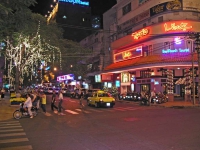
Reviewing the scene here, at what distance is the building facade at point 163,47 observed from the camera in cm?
3053

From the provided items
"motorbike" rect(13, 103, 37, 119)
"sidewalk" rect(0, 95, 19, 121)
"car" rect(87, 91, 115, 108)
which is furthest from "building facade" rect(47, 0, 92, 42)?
"motorbike" rect(13, 103, 37, 119)

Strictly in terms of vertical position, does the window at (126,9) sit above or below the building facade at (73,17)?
below

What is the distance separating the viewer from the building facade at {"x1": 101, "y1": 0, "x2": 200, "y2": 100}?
1202 inches

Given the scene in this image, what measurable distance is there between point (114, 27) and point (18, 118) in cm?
3267

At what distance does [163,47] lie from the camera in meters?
31.9

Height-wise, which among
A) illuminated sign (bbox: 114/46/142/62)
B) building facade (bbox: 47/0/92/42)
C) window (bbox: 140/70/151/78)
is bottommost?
window (bbox: 140/70/151/78)

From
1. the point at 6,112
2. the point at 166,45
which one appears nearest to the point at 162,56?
the point at 166,45

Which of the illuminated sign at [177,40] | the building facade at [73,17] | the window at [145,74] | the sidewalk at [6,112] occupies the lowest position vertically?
the sidewalk at [6,112]

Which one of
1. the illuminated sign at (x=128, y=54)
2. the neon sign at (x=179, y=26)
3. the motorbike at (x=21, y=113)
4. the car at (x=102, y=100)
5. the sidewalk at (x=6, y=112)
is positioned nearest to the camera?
the motorbike at (x=21, y=113)

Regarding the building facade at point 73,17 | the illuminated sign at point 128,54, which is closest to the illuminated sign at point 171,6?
the illuminated sign at point 128,54

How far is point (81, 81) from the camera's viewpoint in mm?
60250

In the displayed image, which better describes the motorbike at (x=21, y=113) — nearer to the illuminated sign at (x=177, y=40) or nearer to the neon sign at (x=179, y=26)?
the illuminated sign at (x=177, y=40)

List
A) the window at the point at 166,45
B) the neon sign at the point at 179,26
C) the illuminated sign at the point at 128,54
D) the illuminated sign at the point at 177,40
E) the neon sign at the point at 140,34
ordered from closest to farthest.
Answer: the illuminated sign at the point at 177,40 < the neon sign at the point at 179,26 < the window at the point at 166,45 < the neon sign at the point at 140,34 < the illuminated sign at the point at 128,54

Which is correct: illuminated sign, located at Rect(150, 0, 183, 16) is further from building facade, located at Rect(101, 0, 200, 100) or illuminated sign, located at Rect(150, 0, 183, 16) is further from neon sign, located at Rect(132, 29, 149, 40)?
neon sign, located at Rect(132, 29, 149, 40)
